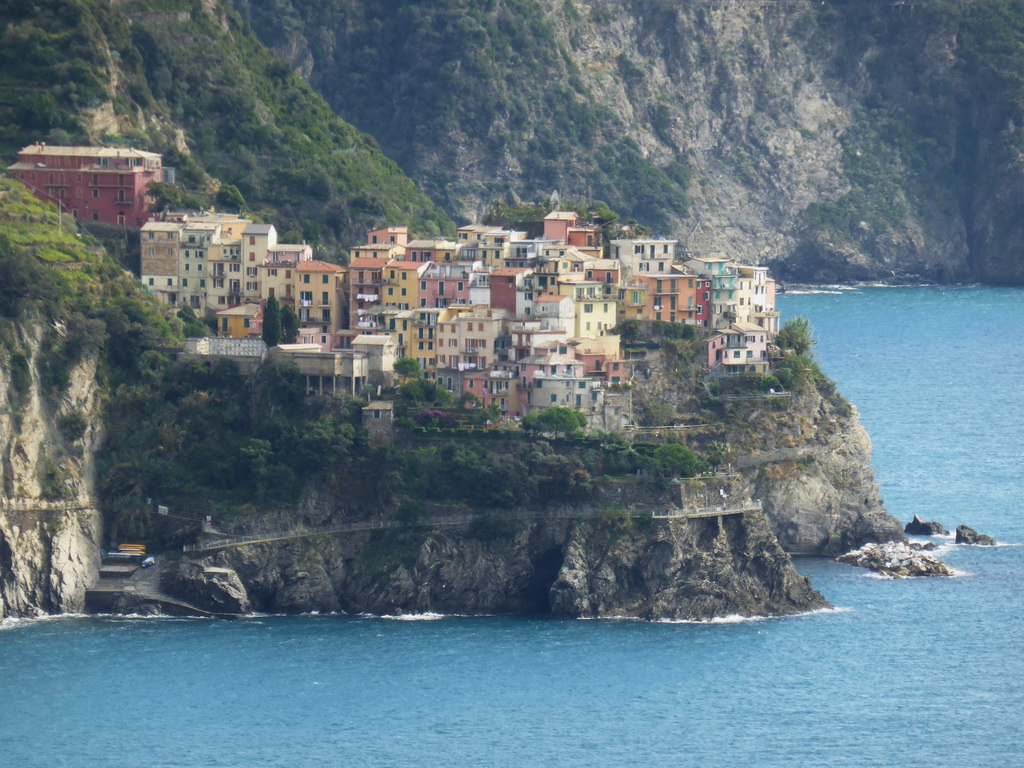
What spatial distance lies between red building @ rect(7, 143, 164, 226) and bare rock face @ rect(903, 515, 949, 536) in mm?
37211

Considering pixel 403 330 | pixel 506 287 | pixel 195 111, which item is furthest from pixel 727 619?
pixel 195 111

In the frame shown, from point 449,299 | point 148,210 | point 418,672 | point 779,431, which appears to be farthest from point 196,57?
point 418,672

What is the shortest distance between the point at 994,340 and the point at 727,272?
77.0 metres

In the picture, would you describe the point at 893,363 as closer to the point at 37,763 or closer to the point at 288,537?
the point at 288,537

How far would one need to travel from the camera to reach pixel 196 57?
513ft

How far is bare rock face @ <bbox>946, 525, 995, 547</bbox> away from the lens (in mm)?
124938

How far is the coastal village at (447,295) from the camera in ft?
384

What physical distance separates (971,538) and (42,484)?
1572 inches

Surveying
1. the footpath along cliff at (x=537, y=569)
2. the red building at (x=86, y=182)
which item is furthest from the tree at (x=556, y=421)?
the red building at (x=86, y=182)

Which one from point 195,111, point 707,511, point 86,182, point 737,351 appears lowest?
point 707,511

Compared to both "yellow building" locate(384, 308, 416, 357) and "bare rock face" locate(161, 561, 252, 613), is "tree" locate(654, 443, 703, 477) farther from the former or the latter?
"bare rock face" locate(161, 561, 252, 613)

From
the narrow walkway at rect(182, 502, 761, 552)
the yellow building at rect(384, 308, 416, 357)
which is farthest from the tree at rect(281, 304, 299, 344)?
the narrow walkway at rect(182, 502, 761, 552)

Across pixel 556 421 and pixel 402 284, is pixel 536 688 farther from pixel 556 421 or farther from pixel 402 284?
pixel 402 284

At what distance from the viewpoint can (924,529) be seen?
417ft
